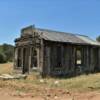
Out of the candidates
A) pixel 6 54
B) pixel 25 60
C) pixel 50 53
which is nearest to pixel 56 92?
pixel 50 53

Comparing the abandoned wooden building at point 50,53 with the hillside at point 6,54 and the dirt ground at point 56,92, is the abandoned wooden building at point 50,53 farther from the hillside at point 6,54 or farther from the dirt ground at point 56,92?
the hillside at point 6,54

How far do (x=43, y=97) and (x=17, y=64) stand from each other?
12509mm

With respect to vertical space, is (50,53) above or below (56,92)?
above

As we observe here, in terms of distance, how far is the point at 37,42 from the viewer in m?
20.3

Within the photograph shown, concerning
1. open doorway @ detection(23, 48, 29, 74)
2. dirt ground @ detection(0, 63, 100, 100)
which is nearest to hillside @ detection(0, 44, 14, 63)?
open doorway @ detection(23, 48, 29, 74)

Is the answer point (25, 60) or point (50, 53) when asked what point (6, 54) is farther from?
point (50, 53)

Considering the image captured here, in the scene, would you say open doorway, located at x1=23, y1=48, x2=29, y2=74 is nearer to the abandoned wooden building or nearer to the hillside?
the abandoned wooden building

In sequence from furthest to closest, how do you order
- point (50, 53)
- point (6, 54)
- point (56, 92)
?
point (6, 54) < point (50, 53) < point (56, 92)

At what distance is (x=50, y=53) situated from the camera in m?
20.2

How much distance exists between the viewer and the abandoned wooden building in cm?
1997

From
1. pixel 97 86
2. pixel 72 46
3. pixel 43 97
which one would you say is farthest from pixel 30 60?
pixel 43 97

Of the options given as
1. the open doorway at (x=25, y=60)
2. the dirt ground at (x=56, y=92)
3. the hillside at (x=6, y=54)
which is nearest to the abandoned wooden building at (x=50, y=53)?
the open doorway at (x=25, y=60)

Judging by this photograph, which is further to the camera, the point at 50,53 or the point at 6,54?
the point at 6,54

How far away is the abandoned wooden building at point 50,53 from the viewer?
786 inches
